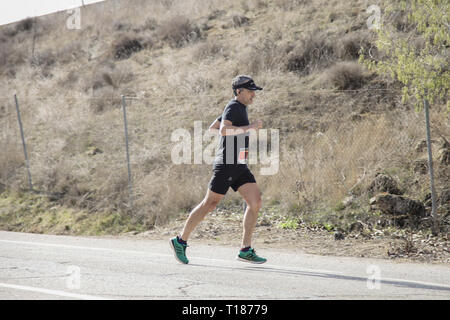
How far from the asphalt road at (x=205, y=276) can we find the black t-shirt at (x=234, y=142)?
51.4 inches

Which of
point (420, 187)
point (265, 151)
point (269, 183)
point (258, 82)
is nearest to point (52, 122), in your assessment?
point (258, 82)

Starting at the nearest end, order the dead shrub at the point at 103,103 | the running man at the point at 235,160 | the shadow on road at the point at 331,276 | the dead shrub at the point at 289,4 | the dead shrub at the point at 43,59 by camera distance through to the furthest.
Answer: the shadow on road at the point at 331,276
the running man at the point at 235,160
the dead shrub at the point at 103,103
the dead shrub at the point at 289,4
the dead shrub at the point at 43,59

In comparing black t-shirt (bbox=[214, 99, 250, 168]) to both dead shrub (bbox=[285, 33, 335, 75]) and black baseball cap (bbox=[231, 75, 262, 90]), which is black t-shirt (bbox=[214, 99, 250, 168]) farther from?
dead shrub (bbox=[285, 33, 335, 75])

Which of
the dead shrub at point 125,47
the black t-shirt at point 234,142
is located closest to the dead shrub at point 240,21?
the dead shrub at point 125,47

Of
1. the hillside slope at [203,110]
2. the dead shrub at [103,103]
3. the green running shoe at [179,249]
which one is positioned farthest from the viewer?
the dead shrub at [103,103]

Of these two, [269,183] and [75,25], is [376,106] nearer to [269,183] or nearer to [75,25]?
[269,183]

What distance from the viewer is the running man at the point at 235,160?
593 cm

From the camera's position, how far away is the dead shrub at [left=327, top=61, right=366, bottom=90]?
565 inches

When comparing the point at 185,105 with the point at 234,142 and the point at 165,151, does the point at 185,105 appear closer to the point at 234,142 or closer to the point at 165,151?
the point at 165,151

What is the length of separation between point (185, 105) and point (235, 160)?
10.4m

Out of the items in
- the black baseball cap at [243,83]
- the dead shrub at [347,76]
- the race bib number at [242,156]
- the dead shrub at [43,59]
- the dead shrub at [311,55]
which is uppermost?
the dead shrub at [43,59]

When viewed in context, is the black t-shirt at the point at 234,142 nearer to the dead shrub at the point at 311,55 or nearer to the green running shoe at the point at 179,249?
the green running shoe at the point at 179,249

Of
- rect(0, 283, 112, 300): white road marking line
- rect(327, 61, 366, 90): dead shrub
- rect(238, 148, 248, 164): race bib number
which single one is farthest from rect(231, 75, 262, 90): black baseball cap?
rect(327, 61, 366, 90): dead shrub

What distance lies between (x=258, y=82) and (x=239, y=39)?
4.65m
